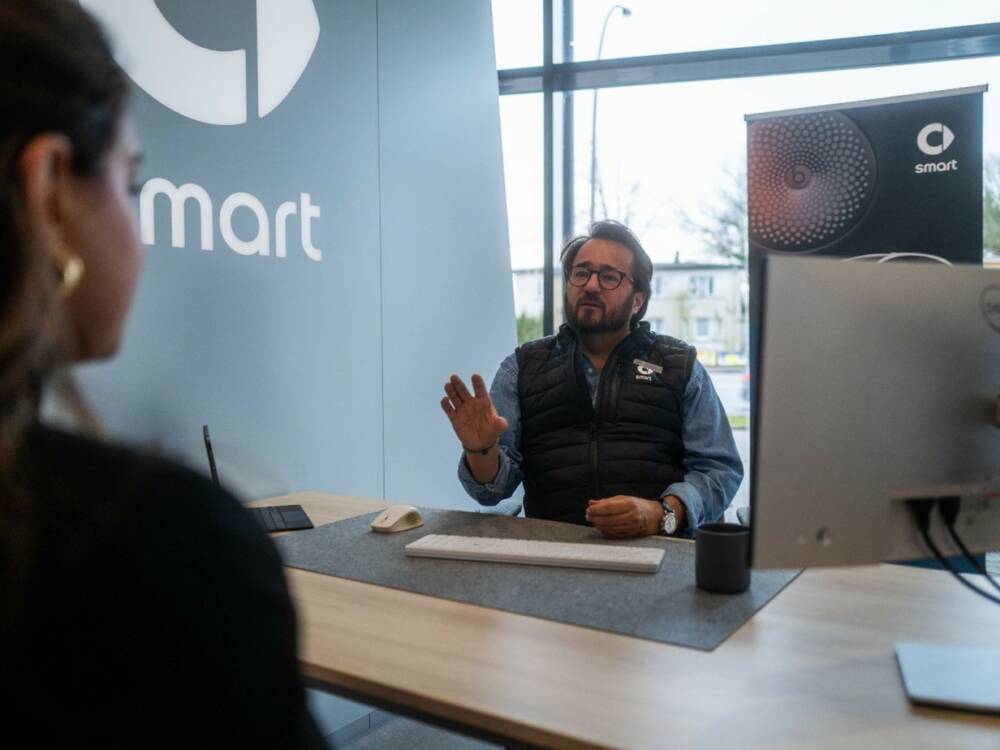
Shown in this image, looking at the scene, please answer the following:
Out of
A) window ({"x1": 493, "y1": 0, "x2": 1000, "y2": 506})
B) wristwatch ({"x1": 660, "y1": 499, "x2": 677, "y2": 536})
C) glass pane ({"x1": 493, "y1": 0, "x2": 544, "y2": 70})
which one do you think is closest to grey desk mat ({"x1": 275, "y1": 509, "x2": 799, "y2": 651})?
wristwatch ({"x1": 660, "y1": 499, "x2": 677, "y2": 536})

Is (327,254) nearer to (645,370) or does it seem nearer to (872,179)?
(645,370)

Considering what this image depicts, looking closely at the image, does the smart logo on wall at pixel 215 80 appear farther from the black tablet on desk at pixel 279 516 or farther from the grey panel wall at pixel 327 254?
the black tablet on desk at pixel 279 516

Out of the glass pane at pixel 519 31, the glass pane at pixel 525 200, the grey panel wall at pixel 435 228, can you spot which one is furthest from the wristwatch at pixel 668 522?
the glass pane at pixel 519 31

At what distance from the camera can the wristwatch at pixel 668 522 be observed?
198cm

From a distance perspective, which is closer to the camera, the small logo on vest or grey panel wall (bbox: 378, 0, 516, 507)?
the small logo on vest

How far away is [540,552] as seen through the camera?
1.61 metres

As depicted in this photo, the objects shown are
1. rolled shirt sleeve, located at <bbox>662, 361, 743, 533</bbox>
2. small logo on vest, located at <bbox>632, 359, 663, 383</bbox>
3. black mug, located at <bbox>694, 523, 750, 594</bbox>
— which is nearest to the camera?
black mug, located at <bbox>694, 523, 750, 594</bbox>

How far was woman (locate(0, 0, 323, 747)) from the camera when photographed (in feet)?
1.67

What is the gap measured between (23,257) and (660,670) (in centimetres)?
89

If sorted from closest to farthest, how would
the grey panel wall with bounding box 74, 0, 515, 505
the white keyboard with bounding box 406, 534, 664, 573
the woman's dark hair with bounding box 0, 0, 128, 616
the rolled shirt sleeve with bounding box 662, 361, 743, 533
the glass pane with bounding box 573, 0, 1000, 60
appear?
the woman's dark hair with bounding box 0, 0, 128, 616, the white keyboard with bounding box 406, 534, 664, 573, the grey panel wall with bounding box 74, 0, 515, 505, the rolled shirt sleeve with bounding box 662, 361, 743, 533, the glass pane with bounding box 573, 0, 1000, 60

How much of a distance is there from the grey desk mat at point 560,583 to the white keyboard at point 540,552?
0.02 meters

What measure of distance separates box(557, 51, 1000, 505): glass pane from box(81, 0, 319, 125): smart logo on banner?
153 cm

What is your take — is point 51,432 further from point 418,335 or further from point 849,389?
point 418,335

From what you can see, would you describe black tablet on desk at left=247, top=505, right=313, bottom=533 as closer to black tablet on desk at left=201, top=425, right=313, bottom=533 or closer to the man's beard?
black tablet on desk at left=201, top=425, right=313, bottom=533
